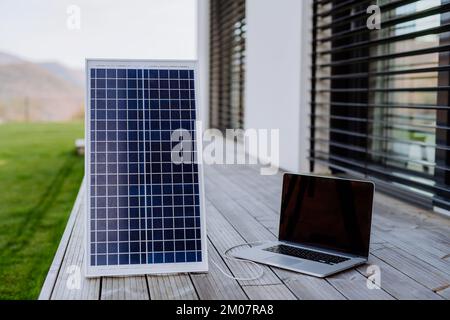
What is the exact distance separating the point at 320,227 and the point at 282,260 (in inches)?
8.4

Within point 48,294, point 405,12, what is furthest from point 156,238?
point 405,12

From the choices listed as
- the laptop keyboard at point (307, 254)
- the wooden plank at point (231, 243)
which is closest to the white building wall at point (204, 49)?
the wooden plank at point (231, 243)

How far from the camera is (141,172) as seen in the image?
185 cm

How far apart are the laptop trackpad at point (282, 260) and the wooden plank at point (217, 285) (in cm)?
15

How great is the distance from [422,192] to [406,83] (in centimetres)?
152

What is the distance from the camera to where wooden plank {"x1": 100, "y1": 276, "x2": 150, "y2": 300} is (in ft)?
5.10

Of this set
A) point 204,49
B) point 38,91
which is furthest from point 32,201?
point 38,91

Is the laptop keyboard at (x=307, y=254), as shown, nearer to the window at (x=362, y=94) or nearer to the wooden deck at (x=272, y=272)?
the wooden deck at (x=272, y=272)

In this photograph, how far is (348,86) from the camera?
3.74 m

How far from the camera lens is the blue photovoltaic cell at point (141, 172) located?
5.82ft

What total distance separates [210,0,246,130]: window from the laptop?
3755 mm

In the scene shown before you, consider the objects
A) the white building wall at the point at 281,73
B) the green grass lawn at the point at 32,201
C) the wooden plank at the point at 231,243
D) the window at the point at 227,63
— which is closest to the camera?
the wooden plank at the point at 231,243

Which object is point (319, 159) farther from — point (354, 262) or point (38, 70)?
point (38, 70)

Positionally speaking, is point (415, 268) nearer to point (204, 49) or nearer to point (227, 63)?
point (227, 63)
